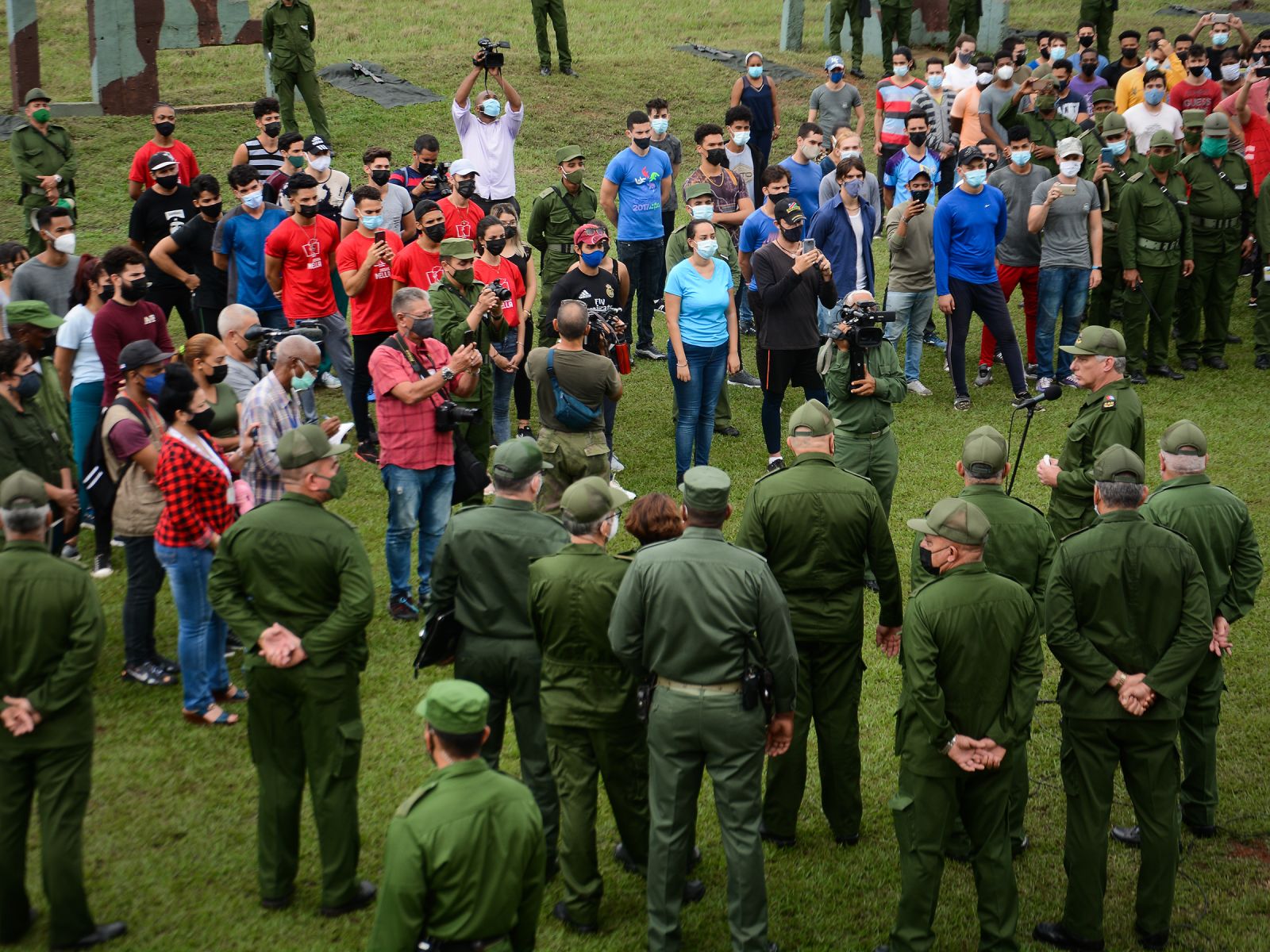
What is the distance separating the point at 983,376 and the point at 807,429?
7212mm

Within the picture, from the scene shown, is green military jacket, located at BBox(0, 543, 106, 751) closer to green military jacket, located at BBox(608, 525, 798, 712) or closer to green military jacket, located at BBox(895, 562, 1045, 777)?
green military jacket, located at BBox(608, 525, 798, 712)

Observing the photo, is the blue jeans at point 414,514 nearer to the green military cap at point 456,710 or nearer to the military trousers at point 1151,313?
the green military cap at point 456,710

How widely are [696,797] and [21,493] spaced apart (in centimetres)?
333

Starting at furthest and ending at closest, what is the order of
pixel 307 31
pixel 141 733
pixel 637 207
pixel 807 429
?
pixel 307 31
pixel 637 207
pixel 141 733
pixel 807 429

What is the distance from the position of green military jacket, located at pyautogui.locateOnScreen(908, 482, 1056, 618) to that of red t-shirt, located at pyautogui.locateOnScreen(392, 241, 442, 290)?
17.4 feet

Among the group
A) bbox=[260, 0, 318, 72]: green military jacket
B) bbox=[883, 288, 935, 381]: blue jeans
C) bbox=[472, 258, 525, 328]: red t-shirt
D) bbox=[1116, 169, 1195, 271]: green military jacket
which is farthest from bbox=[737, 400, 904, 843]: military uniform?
bbox=[260, 0, 318, 72]: green military jacket

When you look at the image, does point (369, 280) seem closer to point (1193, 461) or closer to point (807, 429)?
point (807, 429)

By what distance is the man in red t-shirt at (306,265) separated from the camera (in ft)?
35.9

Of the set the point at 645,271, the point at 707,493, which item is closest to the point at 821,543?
the point at 707,493

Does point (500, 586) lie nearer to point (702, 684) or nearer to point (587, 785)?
point (587, 785)

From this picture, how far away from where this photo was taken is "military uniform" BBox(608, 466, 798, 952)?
5.64m

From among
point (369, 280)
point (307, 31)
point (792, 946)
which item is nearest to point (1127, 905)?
point (792, 946)

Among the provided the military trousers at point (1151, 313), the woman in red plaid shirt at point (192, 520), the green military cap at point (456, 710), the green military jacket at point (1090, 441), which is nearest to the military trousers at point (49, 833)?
the woman in red plaid shirt at point (192, 520)

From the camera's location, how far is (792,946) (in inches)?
239
